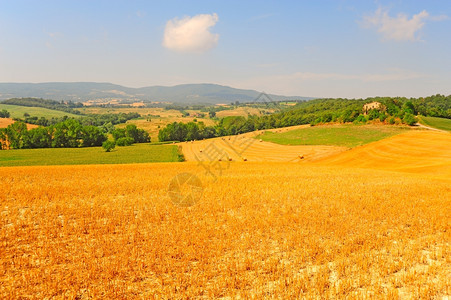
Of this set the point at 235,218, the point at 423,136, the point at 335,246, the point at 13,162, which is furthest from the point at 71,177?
the point at 423,136

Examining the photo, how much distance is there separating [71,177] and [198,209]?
1498 cm

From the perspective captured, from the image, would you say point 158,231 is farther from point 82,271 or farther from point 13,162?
point 13,162

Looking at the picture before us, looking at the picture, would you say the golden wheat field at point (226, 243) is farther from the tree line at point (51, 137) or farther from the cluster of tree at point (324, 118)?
the tree line at point (51, 137)

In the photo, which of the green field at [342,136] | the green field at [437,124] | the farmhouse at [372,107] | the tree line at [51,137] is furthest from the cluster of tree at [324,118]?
the tree line at [51,137]

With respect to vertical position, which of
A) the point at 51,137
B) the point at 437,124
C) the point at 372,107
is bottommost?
the point at 51,137

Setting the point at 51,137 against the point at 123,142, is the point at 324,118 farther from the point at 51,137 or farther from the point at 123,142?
the point at 51,137

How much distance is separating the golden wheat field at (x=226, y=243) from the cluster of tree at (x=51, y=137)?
8218 cm

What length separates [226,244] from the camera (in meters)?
9.48

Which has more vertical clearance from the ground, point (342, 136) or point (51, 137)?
point (342, 136)

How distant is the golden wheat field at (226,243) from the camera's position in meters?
6.76

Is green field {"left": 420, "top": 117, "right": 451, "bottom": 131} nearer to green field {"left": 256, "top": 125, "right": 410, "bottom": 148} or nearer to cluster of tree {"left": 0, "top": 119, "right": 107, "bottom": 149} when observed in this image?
green field {"left": 256, "top": 125, "right": 410, "bottom": 148}

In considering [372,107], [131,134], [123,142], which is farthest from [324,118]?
[131,134]

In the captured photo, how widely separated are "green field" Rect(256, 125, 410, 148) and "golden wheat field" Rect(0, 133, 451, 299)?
45419 millimetres

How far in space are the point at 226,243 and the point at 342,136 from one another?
209 feet
